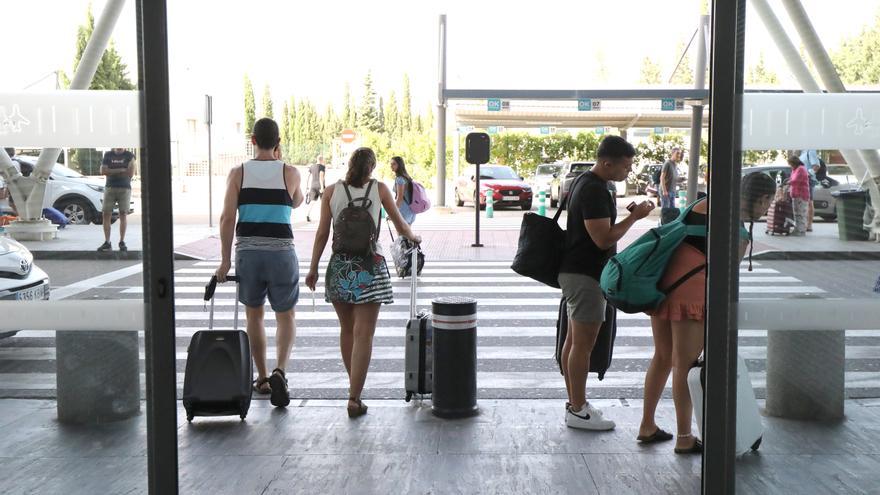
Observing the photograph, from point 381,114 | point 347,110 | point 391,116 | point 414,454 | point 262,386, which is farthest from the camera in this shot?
point 381,114

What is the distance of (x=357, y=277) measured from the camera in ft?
19.7

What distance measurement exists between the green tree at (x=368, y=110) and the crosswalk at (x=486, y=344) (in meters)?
68.4

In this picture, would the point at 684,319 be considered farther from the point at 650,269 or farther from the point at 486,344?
the point at 486,344

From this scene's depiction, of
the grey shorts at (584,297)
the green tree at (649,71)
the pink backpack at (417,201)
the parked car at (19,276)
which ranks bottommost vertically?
the grey shorts at (584,297)

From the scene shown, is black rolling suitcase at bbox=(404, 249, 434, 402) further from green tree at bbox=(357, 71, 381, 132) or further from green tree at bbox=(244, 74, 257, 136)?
green tree at bbox=(357, 71, 381, 132)

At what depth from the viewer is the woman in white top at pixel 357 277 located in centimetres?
601

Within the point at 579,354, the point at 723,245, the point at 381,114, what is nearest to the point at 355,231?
the point at 579,354

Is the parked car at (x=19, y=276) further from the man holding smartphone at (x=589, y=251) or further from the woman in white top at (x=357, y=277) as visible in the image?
the man holding smartphone at (x=589, y=251)

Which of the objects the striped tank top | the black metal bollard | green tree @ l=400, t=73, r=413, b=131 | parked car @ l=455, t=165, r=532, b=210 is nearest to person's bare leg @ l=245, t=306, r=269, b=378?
the striped tank top

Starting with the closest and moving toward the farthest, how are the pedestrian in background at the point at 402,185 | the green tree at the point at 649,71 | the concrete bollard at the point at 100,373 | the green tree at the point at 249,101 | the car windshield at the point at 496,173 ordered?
the concrete bollard at the point at 100,373
the pedestrian in background at the point at 402,185
the car windshield at the point at 496,173
the green tree at the point at 649,71
the green tree at the point at 249,101

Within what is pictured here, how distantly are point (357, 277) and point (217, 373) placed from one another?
1.03 meters

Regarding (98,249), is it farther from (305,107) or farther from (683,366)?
(305,107)

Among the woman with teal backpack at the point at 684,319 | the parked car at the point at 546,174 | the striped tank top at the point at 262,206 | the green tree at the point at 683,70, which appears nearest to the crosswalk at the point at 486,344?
the striped tank top at the point at 262,206

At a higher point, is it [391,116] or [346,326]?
[391,116]
